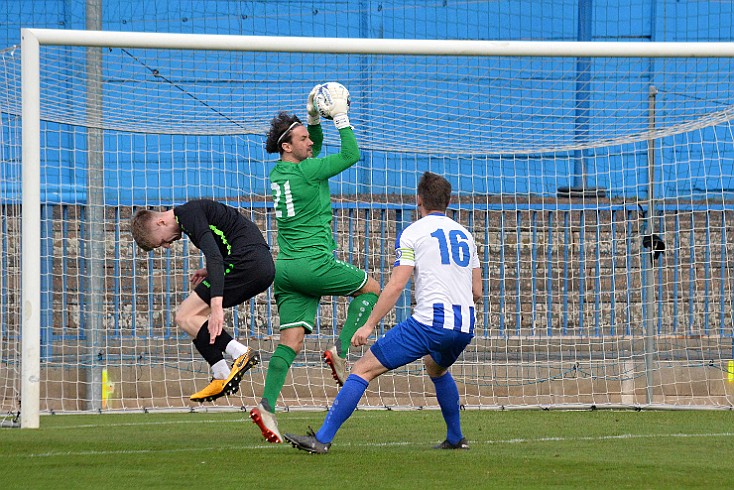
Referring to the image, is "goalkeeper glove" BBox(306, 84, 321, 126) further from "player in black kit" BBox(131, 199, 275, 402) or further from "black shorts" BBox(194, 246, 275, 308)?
"black shorts" BBox(194, 246, 275, 308)

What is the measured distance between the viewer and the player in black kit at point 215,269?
7395 millimetres

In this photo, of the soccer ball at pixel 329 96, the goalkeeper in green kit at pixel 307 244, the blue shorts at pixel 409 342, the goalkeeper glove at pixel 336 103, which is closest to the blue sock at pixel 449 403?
the blue shorts at pixel 409 342

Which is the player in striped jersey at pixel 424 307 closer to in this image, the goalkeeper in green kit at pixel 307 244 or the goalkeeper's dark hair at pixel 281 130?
the goalkeeper in green kit at pixel 307 244

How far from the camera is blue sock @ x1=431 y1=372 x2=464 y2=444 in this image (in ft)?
23.7

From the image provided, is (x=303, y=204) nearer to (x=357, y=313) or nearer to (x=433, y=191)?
(x=357, y=313)

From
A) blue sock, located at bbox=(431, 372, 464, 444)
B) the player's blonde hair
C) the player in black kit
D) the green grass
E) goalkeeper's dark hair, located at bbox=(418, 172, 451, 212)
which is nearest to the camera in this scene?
the green grass

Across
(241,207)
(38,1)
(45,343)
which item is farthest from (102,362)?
(38,1)

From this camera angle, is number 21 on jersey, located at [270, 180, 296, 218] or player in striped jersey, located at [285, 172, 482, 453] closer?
player in striped jersey, located at [285, 172, 482, 453]

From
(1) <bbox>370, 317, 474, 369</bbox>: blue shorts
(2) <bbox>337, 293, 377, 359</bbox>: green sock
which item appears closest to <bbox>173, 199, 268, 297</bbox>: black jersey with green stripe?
(2) <bbox>337, 293, 377, 359</bbox>: green sock

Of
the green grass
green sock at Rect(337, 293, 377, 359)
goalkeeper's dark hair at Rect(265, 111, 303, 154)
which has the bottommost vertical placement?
the green grass

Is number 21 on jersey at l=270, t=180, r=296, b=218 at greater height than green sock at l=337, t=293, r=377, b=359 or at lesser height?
greater

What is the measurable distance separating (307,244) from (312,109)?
3.02 feet

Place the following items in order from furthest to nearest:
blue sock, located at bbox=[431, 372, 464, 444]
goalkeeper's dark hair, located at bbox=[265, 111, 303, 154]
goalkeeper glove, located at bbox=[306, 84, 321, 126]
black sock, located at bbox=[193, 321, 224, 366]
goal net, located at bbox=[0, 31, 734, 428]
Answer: goal net, located at bbox=[0, 31, 734, 428] → goalkeeper's dark hair, located at bbox=[265, 111, 303, 154] → goalkeeper glove, located at bbox=[306, 84, 321, 126] → black sock, located at bbox=[193, 321, 224, 366] → blue sock, located at bbox=[431, 372, 464, 444]

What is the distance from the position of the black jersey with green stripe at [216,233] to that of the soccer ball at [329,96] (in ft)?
2.94
